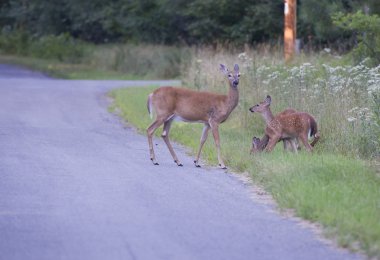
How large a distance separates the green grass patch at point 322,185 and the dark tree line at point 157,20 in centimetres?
1871

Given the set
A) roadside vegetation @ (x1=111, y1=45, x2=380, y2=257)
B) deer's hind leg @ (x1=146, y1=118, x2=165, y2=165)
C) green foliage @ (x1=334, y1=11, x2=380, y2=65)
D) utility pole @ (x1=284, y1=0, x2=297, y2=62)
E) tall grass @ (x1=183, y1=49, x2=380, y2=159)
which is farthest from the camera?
utility pole @ (x1=284, y1=0, x2=297, y2=62)

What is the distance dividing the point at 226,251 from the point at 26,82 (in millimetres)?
24756

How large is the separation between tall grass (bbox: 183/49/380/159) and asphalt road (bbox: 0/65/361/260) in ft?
7.22

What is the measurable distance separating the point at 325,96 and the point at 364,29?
12.0ft

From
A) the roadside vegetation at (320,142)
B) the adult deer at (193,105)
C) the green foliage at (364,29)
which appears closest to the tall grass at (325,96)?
the roadside vegetation at (320,142)

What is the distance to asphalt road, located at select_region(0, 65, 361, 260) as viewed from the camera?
26.5ft

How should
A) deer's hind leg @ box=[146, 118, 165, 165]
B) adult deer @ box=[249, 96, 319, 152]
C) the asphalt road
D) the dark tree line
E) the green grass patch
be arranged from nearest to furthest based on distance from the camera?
the asphalt road → the green grass patch → deer's hind leg @ box=[146, 118, 165, 165] → adult deer @ box=[249, 96, 319, 152] → the dark tree line

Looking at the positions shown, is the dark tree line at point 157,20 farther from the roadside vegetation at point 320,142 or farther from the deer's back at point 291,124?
the deer's back at point 291,124

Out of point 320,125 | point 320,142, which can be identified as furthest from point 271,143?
point 320,125

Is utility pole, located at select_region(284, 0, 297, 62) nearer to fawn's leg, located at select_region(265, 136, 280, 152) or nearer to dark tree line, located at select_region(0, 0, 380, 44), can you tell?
dark tree line, located at select_region(0, 0, 380, 44)

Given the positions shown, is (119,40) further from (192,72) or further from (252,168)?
(252,168)

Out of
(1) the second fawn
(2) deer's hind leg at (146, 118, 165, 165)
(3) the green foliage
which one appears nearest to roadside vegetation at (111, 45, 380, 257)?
(1) the second fawn

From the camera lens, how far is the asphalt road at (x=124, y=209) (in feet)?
26.5

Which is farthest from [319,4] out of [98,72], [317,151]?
[98,72]
